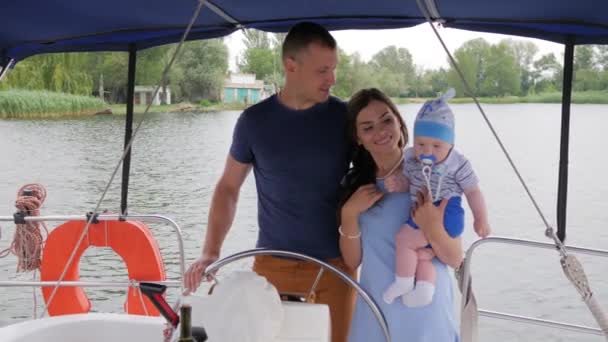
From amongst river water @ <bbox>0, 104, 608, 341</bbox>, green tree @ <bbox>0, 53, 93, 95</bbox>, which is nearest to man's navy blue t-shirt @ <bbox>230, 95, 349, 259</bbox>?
river water @ <bbox>0, 104, 608, 341</bbox>

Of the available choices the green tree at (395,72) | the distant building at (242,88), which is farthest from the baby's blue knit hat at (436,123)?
the distant building at (242,88)

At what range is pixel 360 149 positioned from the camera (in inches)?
63.1

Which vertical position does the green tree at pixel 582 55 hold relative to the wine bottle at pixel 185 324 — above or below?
above

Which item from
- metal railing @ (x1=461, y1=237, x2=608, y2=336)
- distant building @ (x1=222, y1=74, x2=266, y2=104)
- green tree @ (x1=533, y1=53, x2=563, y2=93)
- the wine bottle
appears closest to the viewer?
the wine bottle

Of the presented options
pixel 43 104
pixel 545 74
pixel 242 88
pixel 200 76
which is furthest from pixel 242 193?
pixel 545 74

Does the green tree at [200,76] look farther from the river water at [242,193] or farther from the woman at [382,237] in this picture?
the woman at [382,237]

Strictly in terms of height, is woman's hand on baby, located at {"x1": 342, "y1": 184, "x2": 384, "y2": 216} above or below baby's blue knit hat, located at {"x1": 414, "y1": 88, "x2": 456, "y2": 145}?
below

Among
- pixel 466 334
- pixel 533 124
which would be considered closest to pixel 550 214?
pixel 533 124

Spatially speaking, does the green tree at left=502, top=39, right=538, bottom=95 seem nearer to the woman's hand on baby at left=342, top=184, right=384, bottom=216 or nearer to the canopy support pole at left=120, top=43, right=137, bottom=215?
the canopy support pole at left=120, top=43, right=137, bottom=215

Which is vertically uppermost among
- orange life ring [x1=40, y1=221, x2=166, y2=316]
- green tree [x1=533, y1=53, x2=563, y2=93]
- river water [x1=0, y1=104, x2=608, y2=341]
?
green tree [x1=533, y1=53, x2=563, y2=93]

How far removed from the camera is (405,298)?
1444mm

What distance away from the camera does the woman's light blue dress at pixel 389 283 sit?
1.45m

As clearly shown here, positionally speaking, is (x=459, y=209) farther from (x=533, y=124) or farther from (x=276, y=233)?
(x=533, y=124)

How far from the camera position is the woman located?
1439 mm
